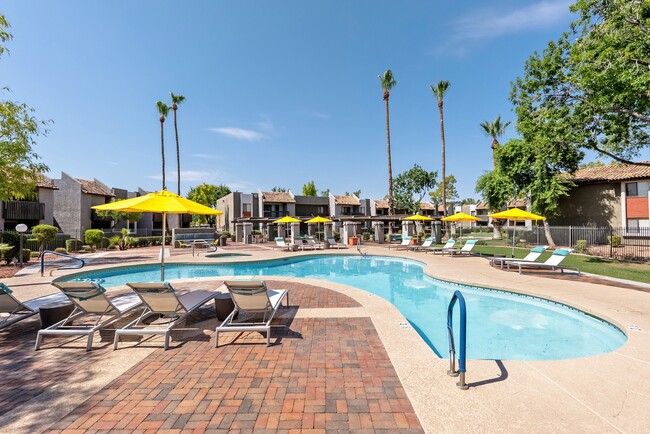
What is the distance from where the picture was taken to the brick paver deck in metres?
2.86

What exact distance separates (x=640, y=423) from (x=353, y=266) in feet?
43.0

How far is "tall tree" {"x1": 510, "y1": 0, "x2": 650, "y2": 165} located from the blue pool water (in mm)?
9298

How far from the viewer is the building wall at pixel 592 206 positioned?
80.6ft

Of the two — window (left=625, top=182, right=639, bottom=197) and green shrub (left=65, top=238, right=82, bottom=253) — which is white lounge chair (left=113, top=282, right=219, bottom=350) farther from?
window (left=625, top=182, right=639, bottom=197)

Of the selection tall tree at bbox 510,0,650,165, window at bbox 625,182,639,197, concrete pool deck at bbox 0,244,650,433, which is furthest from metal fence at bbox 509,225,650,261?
concrete pool deck at bbox 0,244,650,433

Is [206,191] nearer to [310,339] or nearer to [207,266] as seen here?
[207,266]

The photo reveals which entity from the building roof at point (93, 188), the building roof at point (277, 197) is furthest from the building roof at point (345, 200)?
the building roof at point (93, 188)

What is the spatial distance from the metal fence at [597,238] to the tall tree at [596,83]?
20.6 feet

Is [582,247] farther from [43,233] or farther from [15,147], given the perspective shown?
[43,233]

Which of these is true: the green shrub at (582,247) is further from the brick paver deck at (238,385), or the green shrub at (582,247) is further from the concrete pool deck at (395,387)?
the brick paver deck at (238,385)

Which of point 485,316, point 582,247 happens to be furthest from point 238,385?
point 582,247

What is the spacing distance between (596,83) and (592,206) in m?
19.9

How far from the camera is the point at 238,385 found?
3.54 m

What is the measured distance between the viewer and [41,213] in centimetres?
2656
